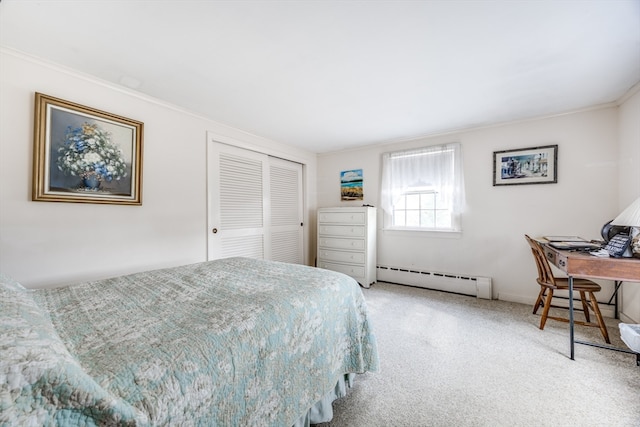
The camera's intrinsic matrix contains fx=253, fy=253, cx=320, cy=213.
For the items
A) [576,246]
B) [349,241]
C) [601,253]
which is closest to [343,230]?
[349,241]

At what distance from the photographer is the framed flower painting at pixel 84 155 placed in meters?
1.92

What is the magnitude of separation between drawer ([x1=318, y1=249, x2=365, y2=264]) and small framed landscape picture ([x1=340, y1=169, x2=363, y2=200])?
3.31 ft

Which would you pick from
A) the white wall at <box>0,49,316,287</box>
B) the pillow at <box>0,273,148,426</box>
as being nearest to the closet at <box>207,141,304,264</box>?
the white wall at <box>0,49,316,287</box>

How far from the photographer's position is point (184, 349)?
0.86 metres

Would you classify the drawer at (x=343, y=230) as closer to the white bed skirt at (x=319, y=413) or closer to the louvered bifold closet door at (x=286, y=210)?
the louvered bifold closet door at (x=286, y=210)

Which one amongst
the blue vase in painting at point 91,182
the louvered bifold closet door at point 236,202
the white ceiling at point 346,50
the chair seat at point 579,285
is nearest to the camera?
the white ceiling at point 346,50

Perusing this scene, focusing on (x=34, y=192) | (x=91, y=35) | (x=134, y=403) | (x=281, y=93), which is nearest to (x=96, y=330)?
(x=134, y=403)

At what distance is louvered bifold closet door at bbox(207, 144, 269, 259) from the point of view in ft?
10.4

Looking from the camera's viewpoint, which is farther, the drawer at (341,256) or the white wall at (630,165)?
the drawer at (341,256)

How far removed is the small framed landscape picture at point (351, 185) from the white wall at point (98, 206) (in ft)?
6.80

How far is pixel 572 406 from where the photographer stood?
1526 mm

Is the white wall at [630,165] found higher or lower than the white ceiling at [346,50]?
lower

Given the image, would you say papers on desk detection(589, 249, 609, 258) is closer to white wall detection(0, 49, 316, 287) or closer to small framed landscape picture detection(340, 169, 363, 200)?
small framed landscape picture detection(340, 169, 363, 200)

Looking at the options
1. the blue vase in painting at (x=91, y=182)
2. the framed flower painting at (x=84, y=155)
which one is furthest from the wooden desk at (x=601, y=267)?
the blue vase in painting at (x=91, y=182)
